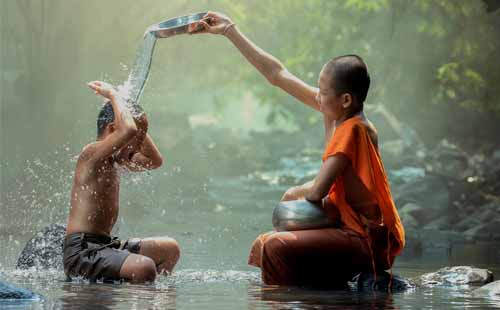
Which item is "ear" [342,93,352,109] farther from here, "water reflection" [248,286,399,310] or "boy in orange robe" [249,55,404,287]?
"water reflection" [248,286,399,310]

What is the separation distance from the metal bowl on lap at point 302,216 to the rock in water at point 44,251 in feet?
5.87

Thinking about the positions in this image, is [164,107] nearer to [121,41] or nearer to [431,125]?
[121,41]

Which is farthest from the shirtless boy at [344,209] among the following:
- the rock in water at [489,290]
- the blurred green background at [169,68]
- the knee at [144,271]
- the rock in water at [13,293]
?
the blurred green background at [169,68]

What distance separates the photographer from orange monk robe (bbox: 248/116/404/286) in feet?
20.3

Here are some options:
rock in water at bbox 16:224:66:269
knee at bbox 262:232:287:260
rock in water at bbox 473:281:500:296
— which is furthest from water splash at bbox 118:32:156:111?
rock in water at bbox 473:281:500:296

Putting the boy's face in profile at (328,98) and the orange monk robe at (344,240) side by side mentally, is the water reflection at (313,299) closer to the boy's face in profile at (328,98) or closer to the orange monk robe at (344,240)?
the orange monk robe at (344,240)

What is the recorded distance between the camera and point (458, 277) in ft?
23.5

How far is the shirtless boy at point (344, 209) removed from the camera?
20.3 ft

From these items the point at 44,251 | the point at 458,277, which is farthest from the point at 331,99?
the point at 44,251

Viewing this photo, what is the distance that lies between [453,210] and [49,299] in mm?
11025

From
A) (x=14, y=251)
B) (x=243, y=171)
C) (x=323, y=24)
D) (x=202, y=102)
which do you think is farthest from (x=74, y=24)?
(x=202, y=102)

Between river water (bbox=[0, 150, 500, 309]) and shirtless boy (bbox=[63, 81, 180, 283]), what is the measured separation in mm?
153

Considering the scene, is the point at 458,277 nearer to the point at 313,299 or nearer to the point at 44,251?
the point at 313,299

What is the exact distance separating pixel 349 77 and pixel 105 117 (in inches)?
62.1
